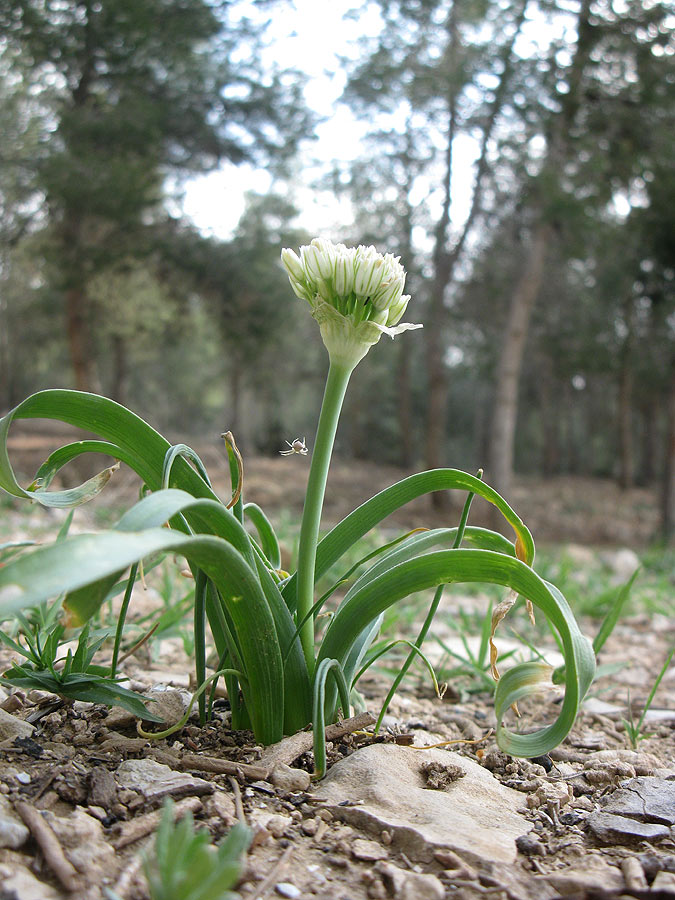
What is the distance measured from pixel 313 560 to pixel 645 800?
0.68 m

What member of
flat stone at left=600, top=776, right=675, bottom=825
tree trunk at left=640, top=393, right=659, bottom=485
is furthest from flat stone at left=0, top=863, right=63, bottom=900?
tree trunk at left=640, top=393, right=659, bottom=485

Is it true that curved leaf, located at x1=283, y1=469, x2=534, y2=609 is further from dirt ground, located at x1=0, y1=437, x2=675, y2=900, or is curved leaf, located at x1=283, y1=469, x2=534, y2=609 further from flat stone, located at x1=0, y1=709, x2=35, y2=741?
flat stone, located at x1=0, y1=709, x2=35, y2=741

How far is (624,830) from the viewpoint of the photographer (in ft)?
3.69

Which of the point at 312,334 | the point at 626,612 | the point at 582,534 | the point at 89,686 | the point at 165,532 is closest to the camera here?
the point at 165,532

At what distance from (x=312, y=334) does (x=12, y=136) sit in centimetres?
803

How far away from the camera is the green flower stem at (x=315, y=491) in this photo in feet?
3.97

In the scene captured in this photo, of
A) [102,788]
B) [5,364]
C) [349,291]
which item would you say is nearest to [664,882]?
[102,788]

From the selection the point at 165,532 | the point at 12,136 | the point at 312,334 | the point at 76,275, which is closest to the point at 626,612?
the point at 165,532

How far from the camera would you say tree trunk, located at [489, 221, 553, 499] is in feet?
27.2

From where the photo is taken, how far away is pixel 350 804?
1099 millimetres

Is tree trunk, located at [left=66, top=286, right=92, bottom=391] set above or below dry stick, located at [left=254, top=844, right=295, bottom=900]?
above

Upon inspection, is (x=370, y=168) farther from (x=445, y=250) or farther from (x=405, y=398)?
(x=405, y=398)

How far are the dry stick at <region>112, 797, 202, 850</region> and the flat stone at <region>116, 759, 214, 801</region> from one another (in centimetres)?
2

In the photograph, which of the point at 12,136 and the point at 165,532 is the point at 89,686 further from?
the point at 12,136
